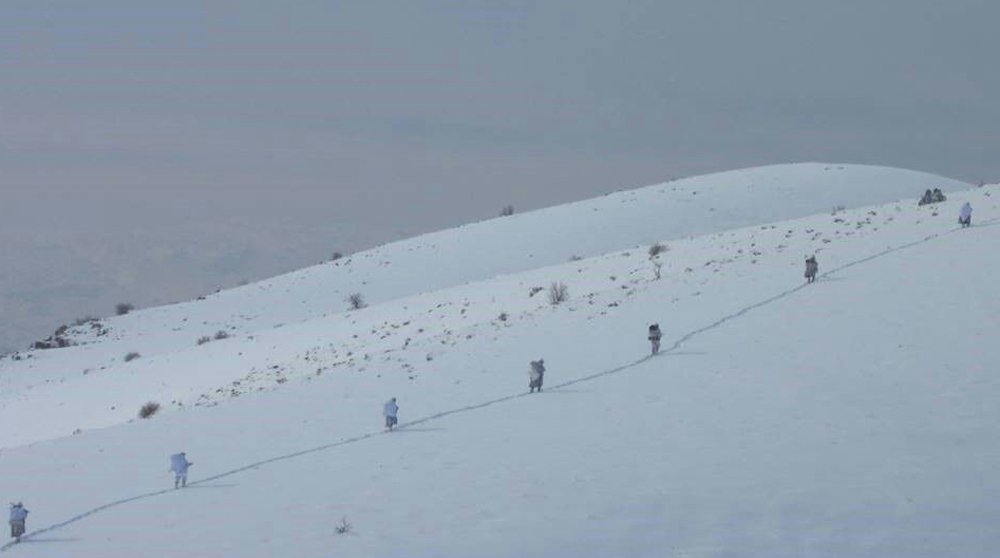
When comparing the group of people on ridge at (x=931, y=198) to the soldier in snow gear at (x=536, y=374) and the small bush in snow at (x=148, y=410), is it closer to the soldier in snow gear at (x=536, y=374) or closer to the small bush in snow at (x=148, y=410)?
the soldier in snow gear at (x=536, y=374)

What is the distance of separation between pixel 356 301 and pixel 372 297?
449cm

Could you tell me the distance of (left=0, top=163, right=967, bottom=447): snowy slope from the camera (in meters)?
41.2

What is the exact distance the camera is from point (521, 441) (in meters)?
21.0

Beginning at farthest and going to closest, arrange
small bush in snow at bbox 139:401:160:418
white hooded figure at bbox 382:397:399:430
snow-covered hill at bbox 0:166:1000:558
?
small bush in snow at bbox 139:401:160:418 → white hooded figure at bbox 382:397:399:430 → snow-covered hill at bbox 0:166:1000:558

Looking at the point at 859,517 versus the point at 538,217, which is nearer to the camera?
the point at 859,517

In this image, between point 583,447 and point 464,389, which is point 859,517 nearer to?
point 583,447

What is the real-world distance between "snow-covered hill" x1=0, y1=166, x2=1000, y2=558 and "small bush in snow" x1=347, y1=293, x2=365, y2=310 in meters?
13.0

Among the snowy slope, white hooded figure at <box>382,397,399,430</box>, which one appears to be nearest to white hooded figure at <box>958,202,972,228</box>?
the snowy slope

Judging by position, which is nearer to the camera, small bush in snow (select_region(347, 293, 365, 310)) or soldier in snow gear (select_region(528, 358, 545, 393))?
soldier in snow gear (select_region(528, 358, 545, 393))

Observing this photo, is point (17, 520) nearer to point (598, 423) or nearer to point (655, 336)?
point (598, 423)

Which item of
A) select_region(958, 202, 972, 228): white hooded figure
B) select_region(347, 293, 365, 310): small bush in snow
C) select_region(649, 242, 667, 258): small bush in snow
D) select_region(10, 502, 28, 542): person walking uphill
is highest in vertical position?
select_region(347, 293, 365, 310): small bush in snow

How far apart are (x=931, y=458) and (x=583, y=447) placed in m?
5.55

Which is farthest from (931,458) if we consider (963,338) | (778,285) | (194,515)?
(778,285)

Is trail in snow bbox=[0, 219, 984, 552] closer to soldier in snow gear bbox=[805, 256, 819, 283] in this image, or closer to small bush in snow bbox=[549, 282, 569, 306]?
soldier in snow gear bbox=[805, 256, 819, 283]
